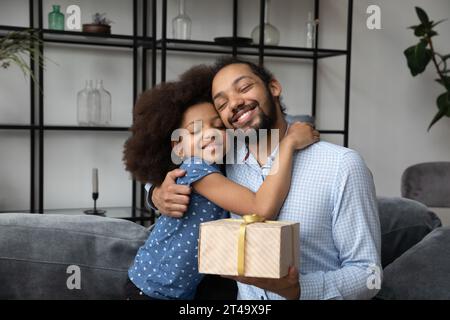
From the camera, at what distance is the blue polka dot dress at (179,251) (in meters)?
1.37

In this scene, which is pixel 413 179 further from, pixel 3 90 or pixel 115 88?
pixel 3 90

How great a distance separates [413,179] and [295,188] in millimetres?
2329

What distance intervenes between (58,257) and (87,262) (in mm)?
71

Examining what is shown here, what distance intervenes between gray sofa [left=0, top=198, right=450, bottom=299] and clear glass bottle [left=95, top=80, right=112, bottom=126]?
6.53 ft

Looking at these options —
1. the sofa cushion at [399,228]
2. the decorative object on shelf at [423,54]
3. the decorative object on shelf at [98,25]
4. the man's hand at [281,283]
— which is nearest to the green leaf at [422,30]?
the decorative object on shelf at [423,54]

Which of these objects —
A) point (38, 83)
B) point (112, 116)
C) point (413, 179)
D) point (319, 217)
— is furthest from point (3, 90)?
point (319, 217)

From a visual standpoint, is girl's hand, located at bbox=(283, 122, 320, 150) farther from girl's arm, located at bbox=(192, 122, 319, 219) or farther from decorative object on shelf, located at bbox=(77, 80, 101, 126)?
decorative object on shelf, located at bbox=(77, 80, 101, 126)

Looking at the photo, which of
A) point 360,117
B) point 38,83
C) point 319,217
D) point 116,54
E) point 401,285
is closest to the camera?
point 319,217

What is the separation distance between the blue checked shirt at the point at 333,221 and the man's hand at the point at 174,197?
0.71 feet

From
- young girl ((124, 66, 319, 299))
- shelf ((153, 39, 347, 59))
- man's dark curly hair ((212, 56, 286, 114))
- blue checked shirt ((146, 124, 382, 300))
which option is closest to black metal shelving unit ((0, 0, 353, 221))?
shelf ((153, 39, 347, 59))

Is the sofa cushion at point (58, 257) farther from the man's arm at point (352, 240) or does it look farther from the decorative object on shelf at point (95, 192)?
the decorative object on shelf at point (95, 192)

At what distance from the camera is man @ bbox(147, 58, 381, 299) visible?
125 cm

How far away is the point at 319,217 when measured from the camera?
4.31 feet

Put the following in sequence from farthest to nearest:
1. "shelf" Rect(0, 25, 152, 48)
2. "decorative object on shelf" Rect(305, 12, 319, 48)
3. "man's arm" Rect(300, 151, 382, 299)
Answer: "decorative object on shelf" Rect(305, 12, 319, 48) → "shelf" Rect(0, 25, 152, 48) → "man's arm" Rect(300, 151, 382, 299)
